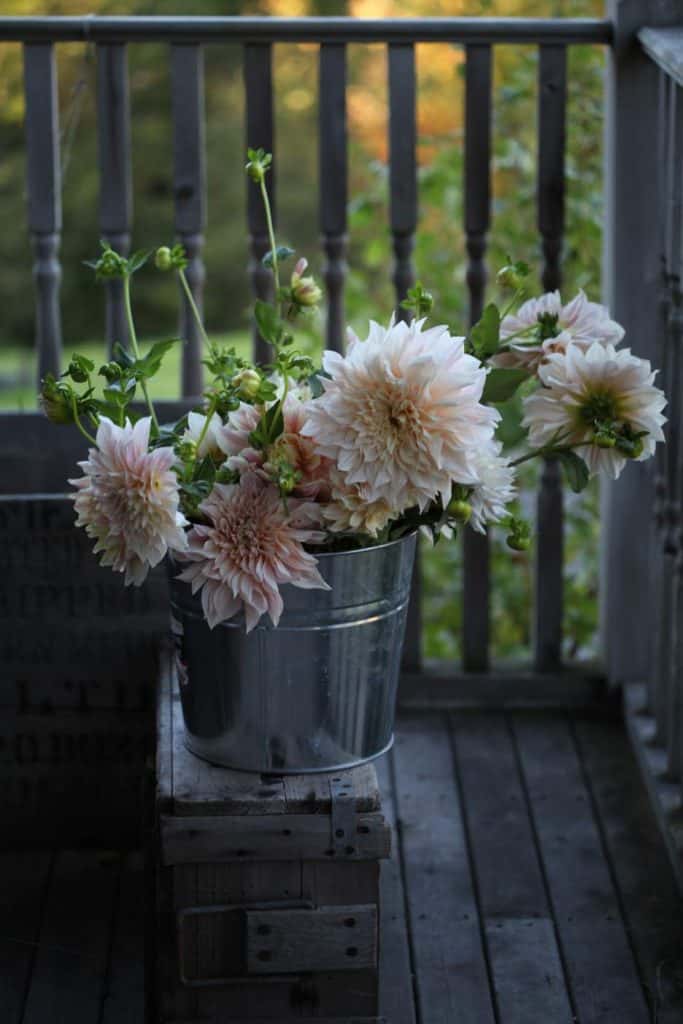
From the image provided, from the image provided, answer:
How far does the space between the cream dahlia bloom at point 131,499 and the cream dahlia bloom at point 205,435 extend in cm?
10

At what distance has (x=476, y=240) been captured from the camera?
257cm

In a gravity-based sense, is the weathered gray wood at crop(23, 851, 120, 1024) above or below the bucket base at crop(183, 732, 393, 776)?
below

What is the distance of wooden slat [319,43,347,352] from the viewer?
2475 millimetres

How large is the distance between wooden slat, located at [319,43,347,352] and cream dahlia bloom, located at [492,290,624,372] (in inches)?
33.3

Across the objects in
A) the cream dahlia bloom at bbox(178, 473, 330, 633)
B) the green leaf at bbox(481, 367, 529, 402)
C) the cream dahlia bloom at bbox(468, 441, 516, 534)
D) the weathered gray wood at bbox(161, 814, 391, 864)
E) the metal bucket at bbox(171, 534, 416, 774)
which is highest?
the green leaf at bbox(481, 367, 529, 402)

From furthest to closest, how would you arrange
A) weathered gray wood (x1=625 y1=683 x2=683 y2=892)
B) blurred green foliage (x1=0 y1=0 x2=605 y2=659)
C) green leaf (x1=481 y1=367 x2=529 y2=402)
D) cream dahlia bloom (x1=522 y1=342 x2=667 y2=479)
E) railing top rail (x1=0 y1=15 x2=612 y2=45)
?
blurred green foliage (x1=0 y1=0 x2=605 y2=659)
railing top rail (x1=0 y1=15 x2=612 y2=45)
weathered gray wood (x1=625 y1=683 x2=683 y2=892)
green leaf (x1=481 y1=367 x2=529 y2=402)
cream dahlia bloom (x1=522 y1=342 x2=667 y2=479)

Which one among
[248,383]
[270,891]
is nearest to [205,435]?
[248,383]

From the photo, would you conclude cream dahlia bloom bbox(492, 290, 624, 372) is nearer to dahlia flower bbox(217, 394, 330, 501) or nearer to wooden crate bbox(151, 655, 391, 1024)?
dahlia flower bbox(217, 394, 330, 501)

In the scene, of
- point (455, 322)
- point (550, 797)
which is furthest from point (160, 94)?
point (550, 797)

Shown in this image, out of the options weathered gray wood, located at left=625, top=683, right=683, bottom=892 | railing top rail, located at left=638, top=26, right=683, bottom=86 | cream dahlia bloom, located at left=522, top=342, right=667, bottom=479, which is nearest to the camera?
cream dahlia bloom, located at left=522, top=342, right=667, bottom=479

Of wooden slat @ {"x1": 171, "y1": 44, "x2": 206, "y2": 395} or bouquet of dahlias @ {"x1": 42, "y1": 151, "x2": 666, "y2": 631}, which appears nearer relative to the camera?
bouquet of dahlias @ {"x1": 42, "y1": 151, "x2": 666, "y2": 631}

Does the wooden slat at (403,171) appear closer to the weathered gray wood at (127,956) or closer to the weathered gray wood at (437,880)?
the weathered gray wood at (437,880)

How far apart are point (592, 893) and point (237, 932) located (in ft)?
2.10

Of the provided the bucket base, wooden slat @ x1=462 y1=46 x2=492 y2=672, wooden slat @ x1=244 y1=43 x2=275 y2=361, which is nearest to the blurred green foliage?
wooden slat @ x1=462 y1=46 x2=492 y2=672
